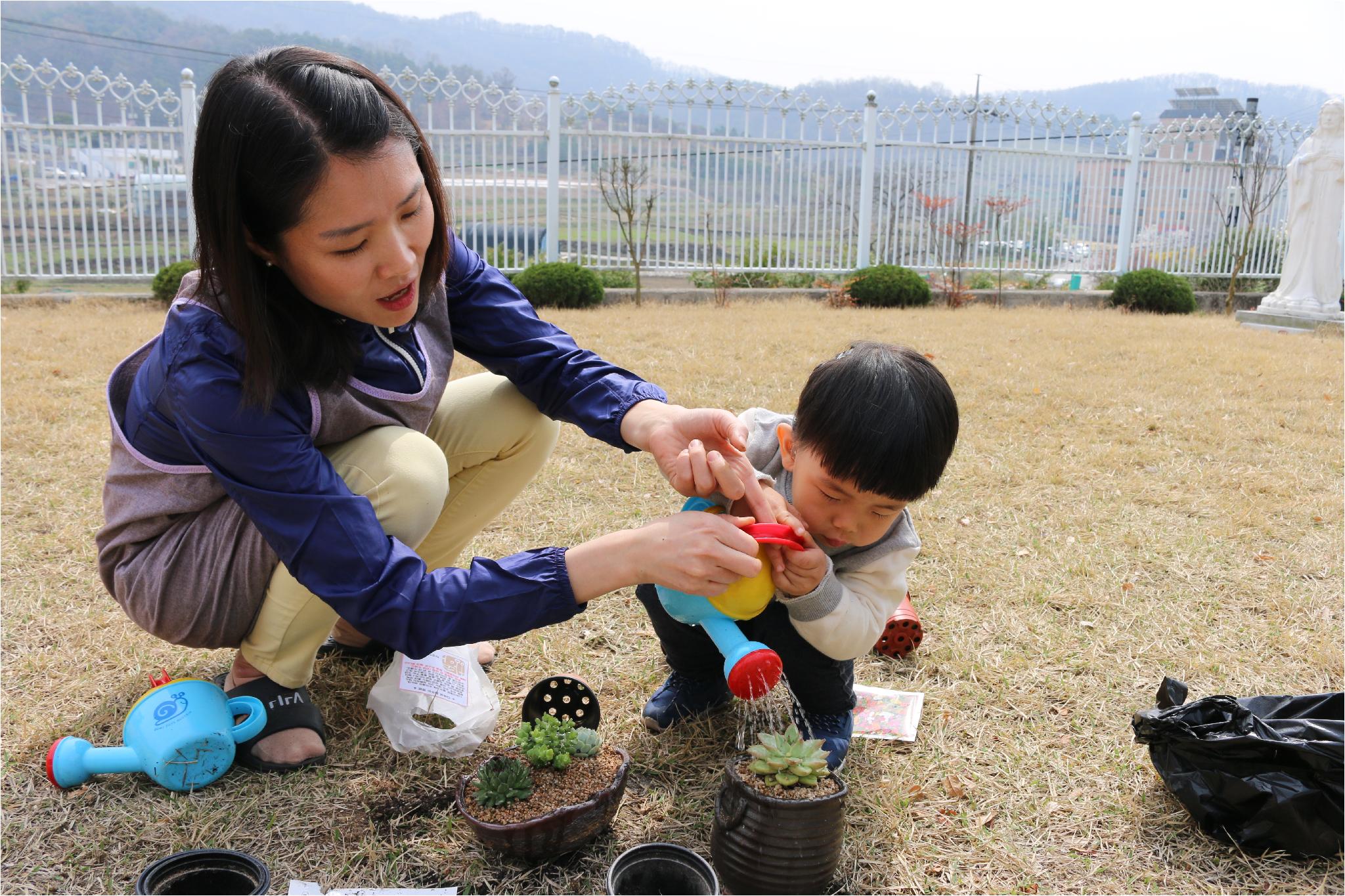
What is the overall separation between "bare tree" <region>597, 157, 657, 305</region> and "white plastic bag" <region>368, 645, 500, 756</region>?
9.74m

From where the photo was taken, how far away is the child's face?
1.96 m

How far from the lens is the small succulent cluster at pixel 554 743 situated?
6.16ft

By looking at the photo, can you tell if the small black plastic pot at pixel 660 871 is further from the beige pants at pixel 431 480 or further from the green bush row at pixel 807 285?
the green bush row at pixel 807 285

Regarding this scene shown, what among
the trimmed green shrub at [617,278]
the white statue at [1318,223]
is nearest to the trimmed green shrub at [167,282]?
the trimmed green shrub at [617,278]

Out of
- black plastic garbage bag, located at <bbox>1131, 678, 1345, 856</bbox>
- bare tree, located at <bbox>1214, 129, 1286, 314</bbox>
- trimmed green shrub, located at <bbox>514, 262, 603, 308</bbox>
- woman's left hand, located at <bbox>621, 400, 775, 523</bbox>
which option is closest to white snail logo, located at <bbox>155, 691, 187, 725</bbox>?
woman's left hand, located at <bbox>621, 400, 775, 523</bbox>

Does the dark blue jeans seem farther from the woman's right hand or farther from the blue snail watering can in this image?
the blue snail watering can

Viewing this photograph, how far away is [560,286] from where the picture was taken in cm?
1045

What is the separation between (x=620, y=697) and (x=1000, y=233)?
12.9 metres

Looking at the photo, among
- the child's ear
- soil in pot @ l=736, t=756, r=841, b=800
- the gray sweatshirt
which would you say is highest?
the child's ear

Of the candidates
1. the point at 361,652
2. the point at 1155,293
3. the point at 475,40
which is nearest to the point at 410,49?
the point at 475,40

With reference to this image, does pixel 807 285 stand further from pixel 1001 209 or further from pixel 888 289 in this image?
pixel 1001 209

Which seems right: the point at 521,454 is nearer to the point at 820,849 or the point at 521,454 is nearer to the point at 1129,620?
the point at 820,849

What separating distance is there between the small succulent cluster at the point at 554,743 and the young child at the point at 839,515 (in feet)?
1.16

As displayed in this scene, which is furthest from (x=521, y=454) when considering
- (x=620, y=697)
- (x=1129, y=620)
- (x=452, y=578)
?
(x=1129, y=620)
